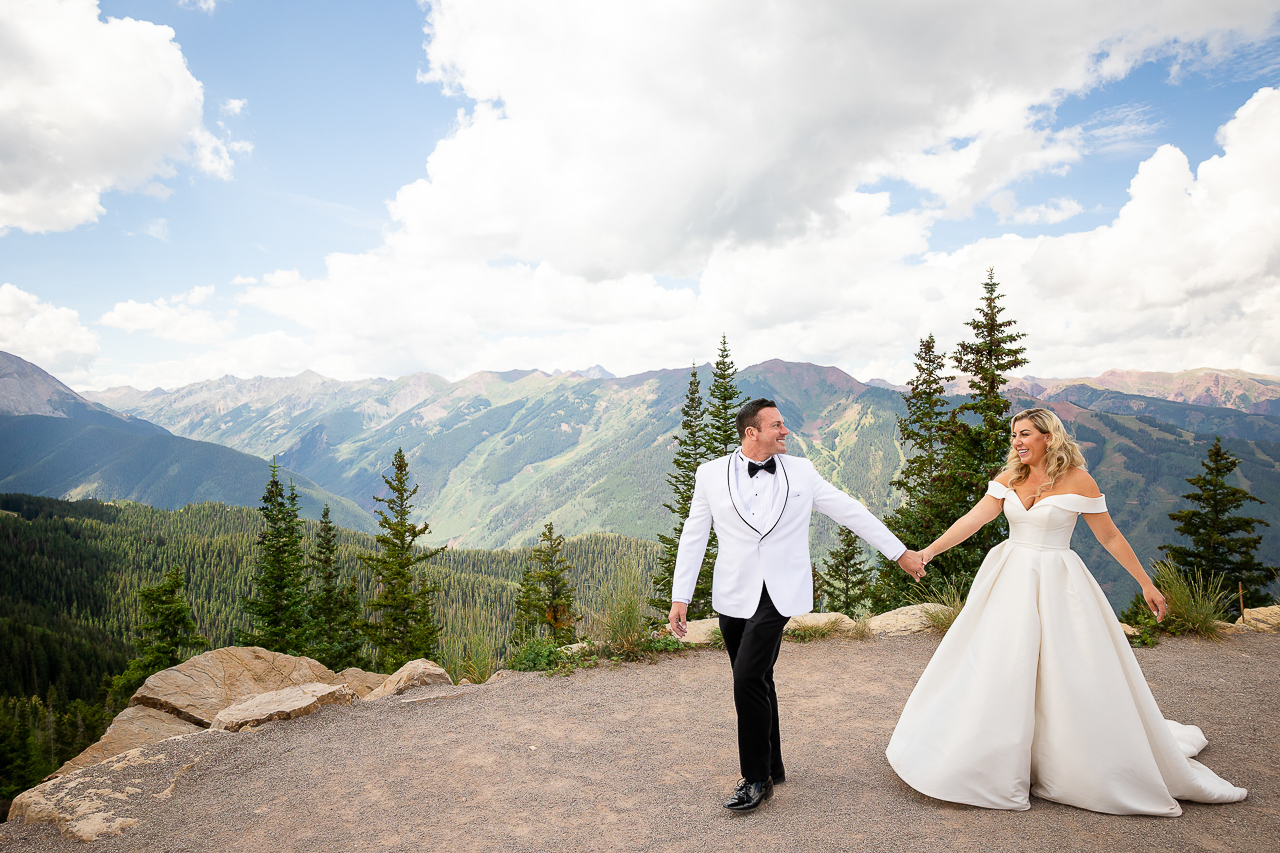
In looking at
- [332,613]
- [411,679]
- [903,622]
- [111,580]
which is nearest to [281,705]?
[411,679]

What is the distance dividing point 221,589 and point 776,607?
137 metres

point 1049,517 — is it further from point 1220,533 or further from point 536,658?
point 1220,533

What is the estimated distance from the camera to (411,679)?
7.61 metres

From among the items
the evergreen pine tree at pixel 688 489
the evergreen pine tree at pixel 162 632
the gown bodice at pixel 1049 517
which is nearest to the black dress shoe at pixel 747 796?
the gown bodice at pixel 1049 517

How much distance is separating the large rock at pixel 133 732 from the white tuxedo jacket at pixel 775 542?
705cm

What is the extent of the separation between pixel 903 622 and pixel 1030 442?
6032mm

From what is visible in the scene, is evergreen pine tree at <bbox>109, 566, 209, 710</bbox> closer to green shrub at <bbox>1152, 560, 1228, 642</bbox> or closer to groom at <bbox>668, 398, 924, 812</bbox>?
groom at <bbox>668, 398, 924, 812</bbox>

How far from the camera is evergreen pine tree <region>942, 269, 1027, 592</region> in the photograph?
50.2 feet

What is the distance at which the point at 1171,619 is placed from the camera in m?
9.00

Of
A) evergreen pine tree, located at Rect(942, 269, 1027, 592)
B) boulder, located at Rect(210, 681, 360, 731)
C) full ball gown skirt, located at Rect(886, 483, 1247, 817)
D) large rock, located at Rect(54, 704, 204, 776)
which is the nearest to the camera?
full ball gown skirt, located at Rect(886, 483, 1247, 817)

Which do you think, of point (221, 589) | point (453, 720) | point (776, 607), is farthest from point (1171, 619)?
point (221, 589)

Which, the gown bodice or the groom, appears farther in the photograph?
the gown bodice

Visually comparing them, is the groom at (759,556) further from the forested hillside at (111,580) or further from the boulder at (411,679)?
the forested hillside at (111,580)

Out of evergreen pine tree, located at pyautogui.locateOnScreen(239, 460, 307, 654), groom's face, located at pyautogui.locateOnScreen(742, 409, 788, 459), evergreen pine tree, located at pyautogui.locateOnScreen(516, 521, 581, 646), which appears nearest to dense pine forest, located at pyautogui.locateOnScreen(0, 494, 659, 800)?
evergreen pine tree, located at pyautogui.locateOnScreen(239, 460, 307, 654)
